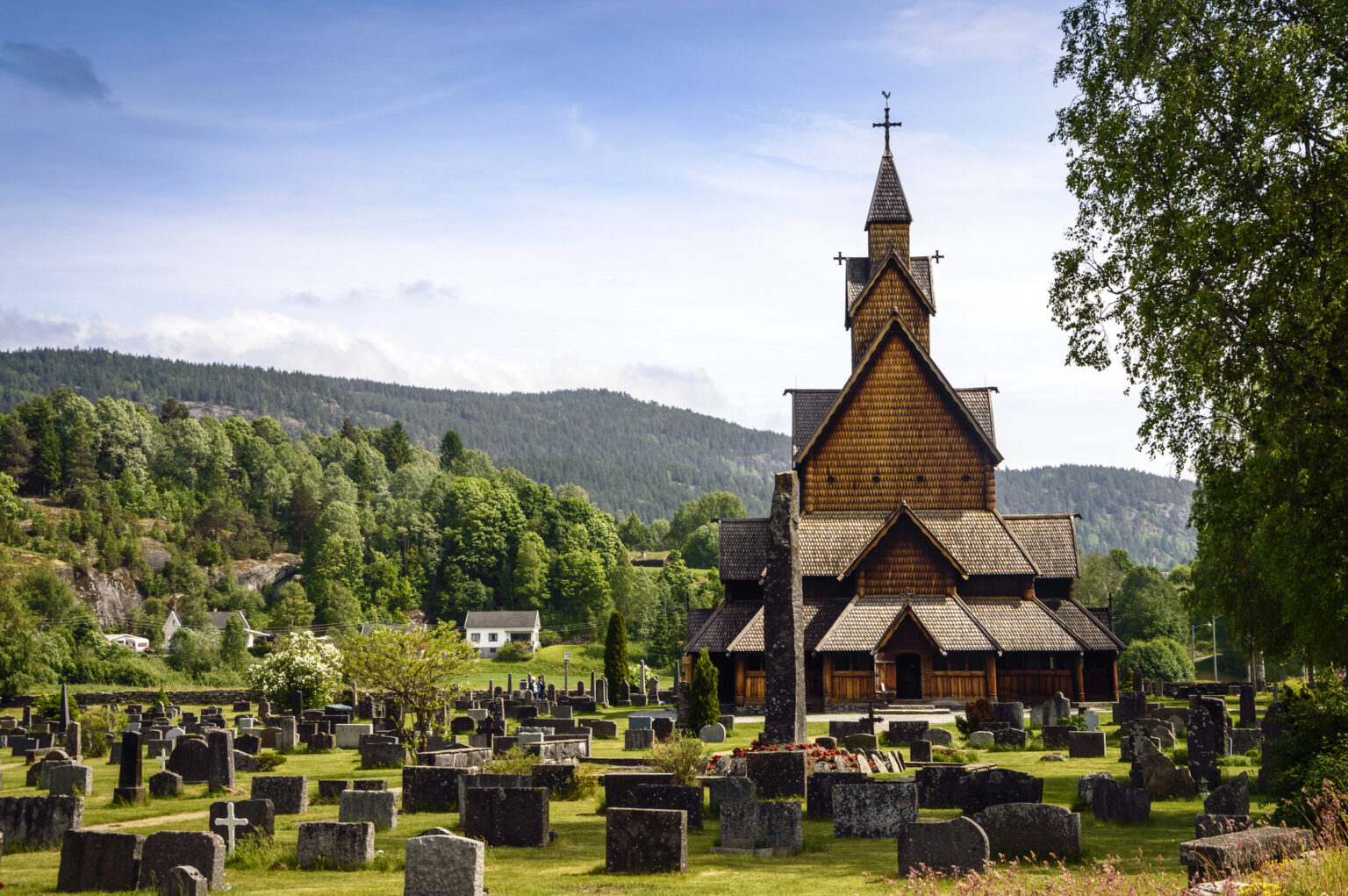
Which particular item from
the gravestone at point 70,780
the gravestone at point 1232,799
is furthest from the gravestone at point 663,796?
the gravestone at point 70,780

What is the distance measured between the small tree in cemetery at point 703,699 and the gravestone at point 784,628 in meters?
6.96

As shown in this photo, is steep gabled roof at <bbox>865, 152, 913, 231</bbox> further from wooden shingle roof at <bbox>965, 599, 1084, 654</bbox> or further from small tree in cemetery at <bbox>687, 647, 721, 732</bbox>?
small tree in cemetery at <bbox>687, 647, 721, 732</bbox>

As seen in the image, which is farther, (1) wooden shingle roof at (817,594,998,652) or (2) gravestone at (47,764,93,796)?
(1) wooden shingle roof at (817,594,998,652)

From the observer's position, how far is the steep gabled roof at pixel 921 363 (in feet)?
170

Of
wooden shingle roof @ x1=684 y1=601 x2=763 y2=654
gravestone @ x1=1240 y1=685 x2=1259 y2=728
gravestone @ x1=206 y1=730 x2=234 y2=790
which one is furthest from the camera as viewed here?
wooden shingle roof @ x1=684 y1=601 x2=763 y2=654

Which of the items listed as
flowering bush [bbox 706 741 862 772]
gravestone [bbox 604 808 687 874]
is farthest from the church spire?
gravestone [bbox 604 808 687 874]

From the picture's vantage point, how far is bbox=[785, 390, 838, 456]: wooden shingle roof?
54531 millimetres

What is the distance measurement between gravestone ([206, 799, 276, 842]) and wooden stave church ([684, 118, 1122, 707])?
89.4 feet

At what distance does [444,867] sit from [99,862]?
15.3 feet

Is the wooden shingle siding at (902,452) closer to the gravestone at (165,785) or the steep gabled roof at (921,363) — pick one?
the steep gabled roof at (921,363)

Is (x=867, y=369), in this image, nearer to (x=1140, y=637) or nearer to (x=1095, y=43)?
(x=1095, y=43)

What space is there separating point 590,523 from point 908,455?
93202 mm

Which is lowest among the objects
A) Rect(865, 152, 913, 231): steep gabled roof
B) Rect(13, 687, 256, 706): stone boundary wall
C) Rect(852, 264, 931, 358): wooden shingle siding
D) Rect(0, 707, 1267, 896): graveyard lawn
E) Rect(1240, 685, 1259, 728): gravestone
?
Rect(13, 687, 256, 706): stone boundary wall

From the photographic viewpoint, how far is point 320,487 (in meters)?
162
